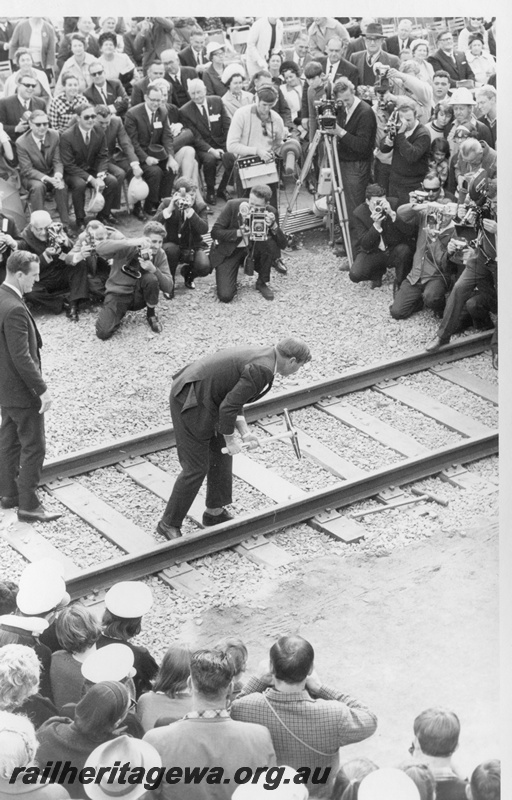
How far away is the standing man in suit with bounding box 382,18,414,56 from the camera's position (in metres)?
5.87

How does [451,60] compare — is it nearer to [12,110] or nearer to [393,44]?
[393,44]

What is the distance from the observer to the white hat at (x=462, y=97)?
6.24 m

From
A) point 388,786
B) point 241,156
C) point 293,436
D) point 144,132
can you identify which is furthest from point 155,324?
point 388,786

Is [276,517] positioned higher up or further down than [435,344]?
further down

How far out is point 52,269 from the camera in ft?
24.4

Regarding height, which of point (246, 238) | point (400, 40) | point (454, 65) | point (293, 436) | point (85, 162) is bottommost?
point (293, 436)

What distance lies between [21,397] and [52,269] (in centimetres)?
175

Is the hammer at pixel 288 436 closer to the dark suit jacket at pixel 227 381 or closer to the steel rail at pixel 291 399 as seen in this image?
the dark suit jacket at pixel 227 381

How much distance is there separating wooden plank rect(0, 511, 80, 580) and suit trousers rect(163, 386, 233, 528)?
59 centimetres

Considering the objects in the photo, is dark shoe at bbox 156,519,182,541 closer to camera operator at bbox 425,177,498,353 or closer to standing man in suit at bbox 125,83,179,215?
camera operator at bbox 425,177,498,353

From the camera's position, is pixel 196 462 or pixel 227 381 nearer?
pixel 227 381

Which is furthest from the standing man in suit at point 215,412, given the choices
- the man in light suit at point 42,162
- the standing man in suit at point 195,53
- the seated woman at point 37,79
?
the seated woman at point 37,79

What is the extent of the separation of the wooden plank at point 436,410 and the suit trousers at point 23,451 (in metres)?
2.12

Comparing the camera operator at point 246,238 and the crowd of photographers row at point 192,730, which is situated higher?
the camera operator at point 246,238
